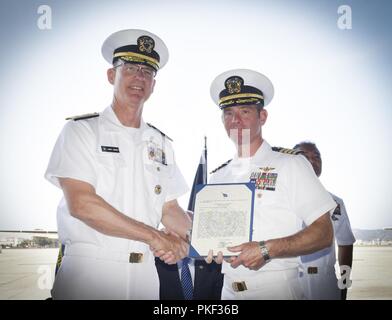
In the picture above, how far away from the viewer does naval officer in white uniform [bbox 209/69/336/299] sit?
249 centimetres

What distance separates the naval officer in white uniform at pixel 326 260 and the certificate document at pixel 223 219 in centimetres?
146

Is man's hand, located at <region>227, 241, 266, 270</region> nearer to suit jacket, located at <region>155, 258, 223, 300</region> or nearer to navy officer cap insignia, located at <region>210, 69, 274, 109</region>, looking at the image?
suit jacket, located at <region>155, 258, 223, 300</region>

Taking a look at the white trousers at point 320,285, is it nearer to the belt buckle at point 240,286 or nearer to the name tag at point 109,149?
the belt buckle at point 240,286

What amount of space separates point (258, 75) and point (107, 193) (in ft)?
5.02

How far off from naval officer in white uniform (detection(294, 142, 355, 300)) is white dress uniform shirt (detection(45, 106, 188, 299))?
1.79 meters

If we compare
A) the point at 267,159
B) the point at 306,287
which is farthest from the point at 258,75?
the point at 306,287

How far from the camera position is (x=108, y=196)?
2.46m

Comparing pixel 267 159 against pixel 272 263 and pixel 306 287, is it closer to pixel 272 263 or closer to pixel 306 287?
pixel 272 263

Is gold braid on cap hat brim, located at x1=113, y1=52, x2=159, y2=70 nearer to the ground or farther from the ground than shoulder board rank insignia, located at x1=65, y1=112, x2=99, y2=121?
farther from the ground

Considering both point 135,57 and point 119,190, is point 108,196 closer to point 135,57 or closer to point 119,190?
point 119,190

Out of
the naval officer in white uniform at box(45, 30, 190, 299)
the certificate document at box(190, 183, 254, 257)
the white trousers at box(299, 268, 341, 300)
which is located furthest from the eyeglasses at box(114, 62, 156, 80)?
the white trousers at box(299, 268, 341, 300)

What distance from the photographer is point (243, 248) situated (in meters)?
2.39

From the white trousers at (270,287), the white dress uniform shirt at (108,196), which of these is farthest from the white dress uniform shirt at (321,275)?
the white dress uniform shirt at (108,196)

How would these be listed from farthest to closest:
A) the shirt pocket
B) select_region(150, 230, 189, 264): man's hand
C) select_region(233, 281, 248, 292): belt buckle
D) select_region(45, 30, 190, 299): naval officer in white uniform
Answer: the shirt pocket, select_region(233, 281, 248, 292): belt buckle, select_region(150, 230, 189, 264): man's hand, select_region(45, 30, 190, 299): naval officer in white uniform
